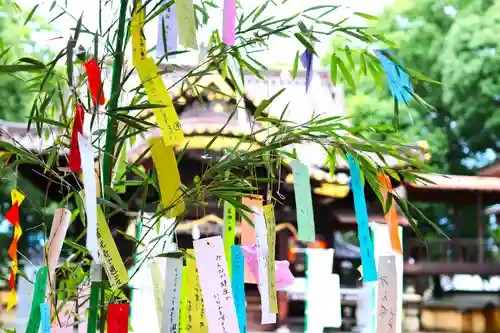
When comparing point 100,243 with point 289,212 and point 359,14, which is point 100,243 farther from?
point 289,212

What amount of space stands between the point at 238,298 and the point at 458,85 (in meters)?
10.1

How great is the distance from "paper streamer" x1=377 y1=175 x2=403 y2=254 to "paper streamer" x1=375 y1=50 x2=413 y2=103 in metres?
0.17

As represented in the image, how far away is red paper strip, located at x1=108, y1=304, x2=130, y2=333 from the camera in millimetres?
1128

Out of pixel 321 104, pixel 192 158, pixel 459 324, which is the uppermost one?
pixel 321 104

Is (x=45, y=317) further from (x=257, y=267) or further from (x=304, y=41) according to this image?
(x=304, y=41)

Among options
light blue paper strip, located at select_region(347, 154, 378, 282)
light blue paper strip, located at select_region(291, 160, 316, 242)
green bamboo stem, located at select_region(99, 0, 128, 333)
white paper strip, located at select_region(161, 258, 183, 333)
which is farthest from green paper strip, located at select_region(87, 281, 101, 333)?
light blue paper strip, located at select_region(347, 154, 378, 282)

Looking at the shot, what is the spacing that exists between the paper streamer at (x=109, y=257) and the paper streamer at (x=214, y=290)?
0.14 metres

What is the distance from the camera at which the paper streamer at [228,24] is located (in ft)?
3.99

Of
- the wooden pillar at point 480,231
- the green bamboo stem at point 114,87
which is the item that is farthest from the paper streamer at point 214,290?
the wooden pillar at point 480,231

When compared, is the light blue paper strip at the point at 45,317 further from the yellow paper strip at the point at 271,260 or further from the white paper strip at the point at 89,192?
the yellow paper strip at the point at 271,260

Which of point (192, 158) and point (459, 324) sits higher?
point (192, 158)

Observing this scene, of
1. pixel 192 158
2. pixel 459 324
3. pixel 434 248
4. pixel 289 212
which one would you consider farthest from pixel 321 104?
pixel 434 248

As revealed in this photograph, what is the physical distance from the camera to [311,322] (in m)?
1.58

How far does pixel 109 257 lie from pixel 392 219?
1.91 feet
